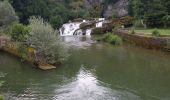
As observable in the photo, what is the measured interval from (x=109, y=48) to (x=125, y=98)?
2729cm

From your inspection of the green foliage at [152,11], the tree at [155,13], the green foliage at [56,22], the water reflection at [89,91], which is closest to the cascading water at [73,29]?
the green foliage at [56,22]

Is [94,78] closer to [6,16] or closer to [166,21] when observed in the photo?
[166,21]

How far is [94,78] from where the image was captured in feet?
121

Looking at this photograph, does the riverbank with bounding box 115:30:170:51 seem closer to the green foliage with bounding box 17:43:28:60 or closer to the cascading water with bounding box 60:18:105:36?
the cascading water with bounding box 60:18:105:36

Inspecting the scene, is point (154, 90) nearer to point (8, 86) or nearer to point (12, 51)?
point (8, 86)

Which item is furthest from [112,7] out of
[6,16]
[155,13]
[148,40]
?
[148,40]

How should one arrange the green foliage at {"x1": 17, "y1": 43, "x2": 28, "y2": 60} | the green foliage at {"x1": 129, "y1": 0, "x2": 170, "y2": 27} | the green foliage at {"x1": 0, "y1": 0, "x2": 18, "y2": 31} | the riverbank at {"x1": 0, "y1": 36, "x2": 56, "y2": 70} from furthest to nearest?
the green foliage at {"x1": 129, "y1": 0, "x2": 170, "y2": 27}
the green foliage at {"x1": 0, "y1": 0, "x2": 18, "y2": 31}
the green foliage at {"x1": 17, "y1": 43, "x2": 28, "y2": 60}
the riverbank at {"x1": 0, "y1": 36, "x2": 56, "y2": 70}

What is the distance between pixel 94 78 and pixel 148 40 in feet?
72.4

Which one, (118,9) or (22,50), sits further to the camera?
(118,9)

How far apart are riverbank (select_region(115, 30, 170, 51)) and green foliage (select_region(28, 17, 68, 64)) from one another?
58.2 ft

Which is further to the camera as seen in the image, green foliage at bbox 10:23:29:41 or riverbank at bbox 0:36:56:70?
green foliage at bbox 10:23:29:41

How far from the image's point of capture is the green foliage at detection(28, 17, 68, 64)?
4181 cm

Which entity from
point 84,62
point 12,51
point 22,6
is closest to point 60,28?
point 22,6

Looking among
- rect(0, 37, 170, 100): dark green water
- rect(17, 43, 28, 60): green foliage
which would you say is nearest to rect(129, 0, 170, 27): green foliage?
rect(0, 37, 170, 100): dark green water
